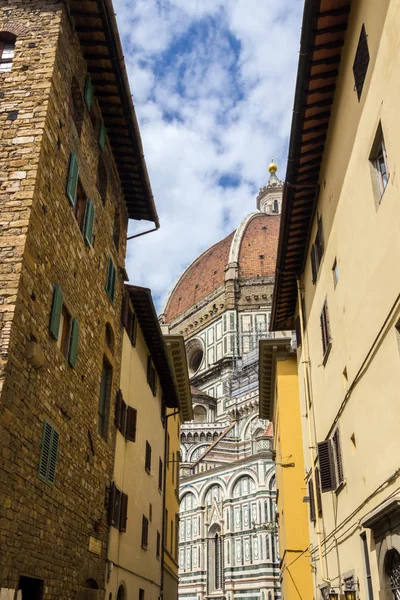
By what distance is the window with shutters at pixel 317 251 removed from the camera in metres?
14.4

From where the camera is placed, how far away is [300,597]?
63.2 feet

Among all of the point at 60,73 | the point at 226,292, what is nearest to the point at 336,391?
the point at 60,73

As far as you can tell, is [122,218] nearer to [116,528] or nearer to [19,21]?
[19,21]

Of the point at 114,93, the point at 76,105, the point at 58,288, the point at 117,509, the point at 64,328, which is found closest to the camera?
the point at 58,288

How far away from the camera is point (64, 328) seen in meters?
12.2

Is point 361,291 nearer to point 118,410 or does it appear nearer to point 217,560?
point 118,410

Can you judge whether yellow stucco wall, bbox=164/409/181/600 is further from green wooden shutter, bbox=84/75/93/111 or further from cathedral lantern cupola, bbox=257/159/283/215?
cathedral lantern cupola, bbox=257/159/283/215

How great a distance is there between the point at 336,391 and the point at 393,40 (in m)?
7.04

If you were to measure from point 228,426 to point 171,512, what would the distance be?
31.7m

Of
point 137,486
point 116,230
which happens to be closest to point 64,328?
point 116,230

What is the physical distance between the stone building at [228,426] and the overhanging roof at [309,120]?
28637 mm

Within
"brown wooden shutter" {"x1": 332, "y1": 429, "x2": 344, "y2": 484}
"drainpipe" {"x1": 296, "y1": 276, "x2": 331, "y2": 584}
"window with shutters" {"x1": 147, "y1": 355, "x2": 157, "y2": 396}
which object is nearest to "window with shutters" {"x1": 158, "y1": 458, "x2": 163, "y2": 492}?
"window with shutters" {"x1": 147, "y1": 355, "x2": 157, "y2": 396}

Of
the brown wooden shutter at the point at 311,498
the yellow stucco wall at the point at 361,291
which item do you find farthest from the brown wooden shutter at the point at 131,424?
the yellow stucco wall at the point at 361,291

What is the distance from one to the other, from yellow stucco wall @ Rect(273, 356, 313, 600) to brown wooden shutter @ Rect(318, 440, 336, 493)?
20.2 feet
